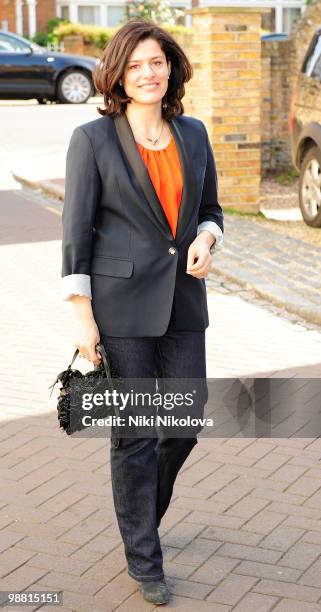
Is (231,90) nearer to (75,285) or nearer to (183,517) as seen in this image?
(183,517)

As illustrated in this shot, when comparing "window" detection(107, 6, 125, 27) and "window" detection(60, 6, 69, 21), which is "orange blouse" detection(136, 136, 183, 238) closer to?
"window" detection(60, 6, 69, 21)

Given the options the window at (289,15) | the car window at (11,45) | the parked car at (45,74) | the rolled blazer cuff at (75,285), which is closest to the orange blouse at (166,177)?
the rolled blazer cuff at (75,285)

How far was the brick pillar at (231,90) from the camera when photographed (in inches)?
471

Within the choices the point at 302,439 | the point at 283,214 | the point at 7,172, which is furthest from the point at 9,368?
the point at 7,172

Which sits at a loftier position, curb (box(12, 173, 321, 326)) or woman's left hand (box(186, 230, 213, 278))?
woman's left hand (box(186, 230, 213, 278))

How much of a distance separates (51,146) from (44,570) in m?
→ 14.9

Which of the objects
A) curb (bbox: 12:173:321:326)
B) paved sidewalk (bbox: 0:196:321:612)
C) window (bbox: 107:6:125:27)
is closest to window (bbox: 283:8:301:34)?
window (bbox: 107:6:125:27)

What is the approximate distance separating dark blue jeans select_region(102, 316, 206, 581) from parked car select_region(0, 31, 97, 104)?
22207 mm

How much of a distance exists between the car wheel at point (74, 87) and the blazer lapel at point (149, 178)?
22.2m

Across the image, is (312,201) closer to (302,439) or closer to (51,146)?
(302,439)

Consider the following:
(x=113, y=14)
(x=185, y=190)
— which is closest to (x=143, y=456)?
(x=185, y=190)

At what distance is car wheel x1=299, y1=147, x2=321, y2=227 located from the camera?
1141cm

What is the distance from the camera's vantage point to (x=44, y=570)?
4191 mm

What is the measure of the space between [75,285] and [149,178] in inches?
15.6
